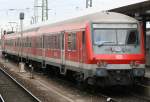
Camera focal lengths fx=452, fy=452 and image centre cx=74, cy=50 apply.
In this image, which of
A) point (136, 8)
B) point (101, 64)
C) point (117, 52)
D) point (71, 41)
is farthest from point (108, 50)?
point (136, 8)

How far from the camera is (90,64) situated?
15.3 meters

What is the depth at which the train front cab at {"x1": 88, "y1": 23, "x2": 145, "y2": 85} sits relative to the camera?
600 inches

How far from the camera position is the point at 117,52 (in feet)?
51.1

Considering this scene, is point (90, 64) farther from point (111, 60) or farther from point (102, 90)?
point (102, 90)

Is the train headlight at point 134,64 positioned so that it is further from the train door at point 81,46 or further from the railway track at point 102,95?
the train door at point 81,46

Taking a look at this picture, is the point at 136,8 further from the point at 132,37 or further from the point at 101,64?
the point at 101,64

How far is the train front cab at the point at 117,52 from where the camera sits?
50.0 ft

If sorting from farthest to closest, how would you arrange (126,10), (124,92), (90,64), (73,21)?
(126,10) → (73,21) → (124,92) → (90,64)

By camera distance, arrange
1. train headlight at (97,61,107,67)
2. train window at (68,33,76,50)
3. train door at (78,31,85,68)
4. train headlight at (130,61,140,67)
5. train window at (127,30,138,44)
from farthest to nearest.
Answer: train window at (68,33,76,50)
train door at (78,31,85,68)
train window at (127,30,138,44)
train headlight at (130,61,140,67)
train headlight at (97,61,107,67)

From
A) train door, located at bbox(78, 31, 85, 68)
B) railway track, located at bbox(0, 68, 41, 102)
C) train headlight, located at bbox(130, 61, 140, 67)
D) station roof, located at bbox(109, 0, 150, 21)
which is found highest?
station roof, located at bbox(109, 0, 150, 21)

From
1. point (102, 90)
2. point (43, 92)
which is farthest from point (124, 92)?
point (43, 92)

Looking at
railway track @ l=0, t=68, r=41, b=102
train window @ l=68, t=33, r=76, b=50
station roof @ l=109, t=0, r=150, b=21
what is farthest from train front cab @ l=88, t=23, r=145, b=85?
railway track @ l=0, t=68, r=41, b=102

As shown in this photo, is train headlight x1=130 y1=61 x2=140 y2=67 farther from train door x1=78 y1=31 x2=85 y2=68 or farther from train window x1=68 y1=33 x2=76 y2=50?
train window x1=68 y1=33 x2=76 y2=50

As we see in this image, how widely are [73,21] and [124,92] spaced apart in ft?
11.9
